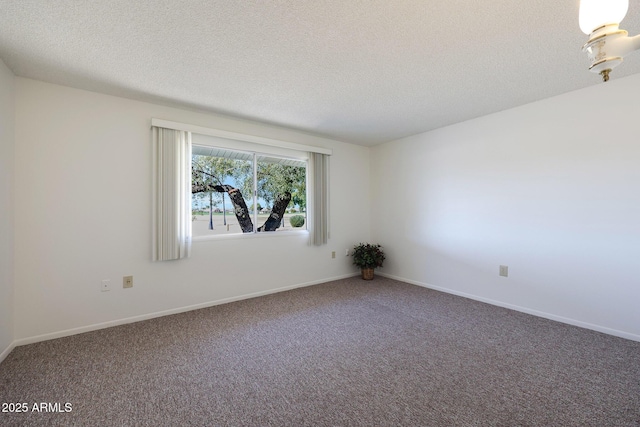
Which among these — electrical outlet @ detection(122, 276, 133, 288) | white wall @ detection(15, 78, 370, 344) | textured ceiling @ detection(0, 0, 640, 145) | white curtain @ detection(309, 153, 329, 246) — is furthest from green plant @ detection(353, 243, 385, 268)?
electrical outlet @ detection(122, 276, 133, 288)

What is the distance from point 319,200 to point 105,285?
2777 mm

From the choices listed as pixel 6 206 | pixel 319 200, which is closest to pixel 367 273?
pixel 319 200

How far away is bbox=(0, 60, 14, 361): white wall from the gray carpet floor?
26 cm

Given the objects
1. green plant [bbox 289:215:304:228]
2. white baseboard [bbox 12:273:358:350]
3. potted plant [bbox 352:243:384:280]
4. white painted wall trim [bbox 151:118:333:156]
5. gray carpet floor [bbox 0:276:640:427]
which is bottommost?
gray carpet floor [bbox 0:276:640:427]

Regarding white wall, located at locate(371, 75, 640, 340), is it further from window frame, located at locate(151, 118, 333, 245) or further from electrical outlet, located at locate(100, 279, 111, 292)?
electrical outlet, located at locate(100, 279, 111, 292)

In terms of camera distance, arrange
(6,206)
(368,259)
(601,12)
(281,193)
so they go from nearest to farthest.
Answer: (601,12) < (6,206) < (281,193) < (368,259)

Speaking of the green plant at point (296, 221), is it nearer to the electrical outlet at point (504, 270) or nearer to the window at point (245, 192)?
the window at point (245, 192)

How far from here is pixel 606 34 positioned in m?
0.93

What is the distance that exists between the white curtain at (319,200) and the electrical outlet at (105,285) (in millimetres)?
2454

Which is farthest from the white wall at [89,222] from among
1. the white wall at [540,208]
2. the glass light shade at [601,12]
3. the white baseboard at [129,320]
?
the glass light shade at [601,12]

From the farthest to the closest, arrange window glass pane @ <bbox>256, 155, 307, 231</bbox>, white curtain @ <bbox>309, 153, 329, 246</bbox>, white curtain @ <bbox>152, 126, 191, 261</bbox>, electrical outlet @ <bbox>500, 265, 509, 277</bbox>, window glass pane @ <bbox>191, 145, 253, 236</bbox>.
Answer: white curtain @ <bbox>309, 153, 329, 246</bbox> < window glass pane @ <bbox>256, 155, 307, 231</bbox> < window glass pane @ <bbox>191, 145, 253, 236</bbox> < electrical outlet @ <bbox>500, 265, 509, 277</bbox> < white curtain @ <bbox>152, 126, 191, 261</bbox>

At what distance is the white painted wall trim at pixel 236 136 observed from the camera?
9.52ft

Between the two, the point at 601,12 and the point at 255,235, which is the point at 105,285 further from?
the point at 601,12

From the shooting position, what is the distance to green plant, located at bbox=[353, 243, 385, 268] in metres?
4.37
